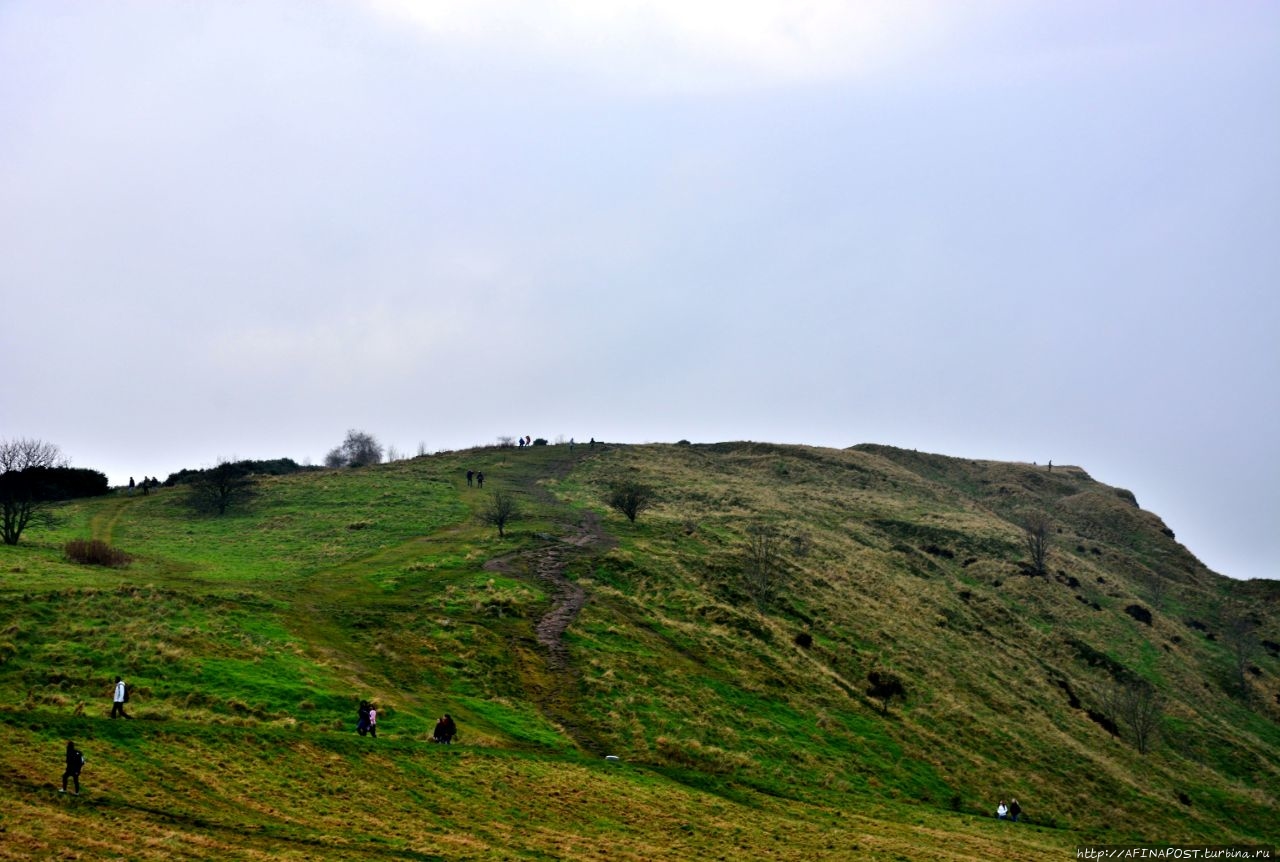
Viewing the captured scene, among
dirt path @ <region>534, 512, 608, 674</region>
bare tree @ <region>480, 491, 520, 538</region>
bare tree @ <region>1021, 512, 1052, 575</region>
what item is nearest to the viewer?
dirt path @ <region>534, 512, 608, 674</region>

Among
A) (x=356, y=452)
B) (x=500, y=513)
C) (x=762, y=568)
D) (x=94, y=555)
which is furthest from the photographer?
(x=356, y=452)

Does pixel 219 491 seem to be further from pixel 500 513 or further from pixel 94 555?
pixel 500 513

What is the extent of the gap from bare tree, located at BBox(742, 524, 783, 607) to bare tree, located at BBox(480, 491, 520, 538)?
61.6 ft

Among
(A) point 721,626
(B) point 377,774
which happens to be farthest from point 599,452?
(B) point 377,774

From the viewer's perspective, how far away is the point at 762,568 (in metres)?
64.5

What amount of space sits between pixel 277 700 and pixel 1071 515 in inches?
5061

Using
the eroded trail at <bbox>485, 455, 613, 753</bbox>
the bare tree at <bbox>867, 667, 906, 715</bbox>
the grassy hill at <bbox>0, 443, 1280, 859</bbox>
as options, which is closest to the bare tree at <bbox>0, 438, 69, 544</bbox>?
the grassy hill at <bbox>0, 443, 1280, 859</bbox>

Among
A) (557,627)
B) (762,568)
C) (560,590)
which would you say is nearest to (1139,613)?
(762,568)

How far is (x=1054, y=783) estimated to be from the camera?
151 ft

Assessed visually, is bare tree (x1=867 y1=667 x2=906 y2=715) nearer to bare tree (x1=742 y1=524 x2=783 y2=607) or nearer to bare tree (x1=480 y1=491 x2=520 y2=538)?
bare tree (x1=742 y1=524 x2=783 y2=607)

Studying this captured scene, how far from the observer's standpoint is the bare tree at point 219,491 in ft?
245

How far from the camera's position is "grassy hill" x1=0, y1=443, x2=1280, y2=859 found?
2564 cm

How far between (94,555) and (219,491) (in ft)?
88.3

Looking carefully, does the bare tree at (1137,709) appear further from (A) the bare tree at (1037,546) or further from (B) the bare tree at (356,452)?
(B) the bare tree at (356,452)
